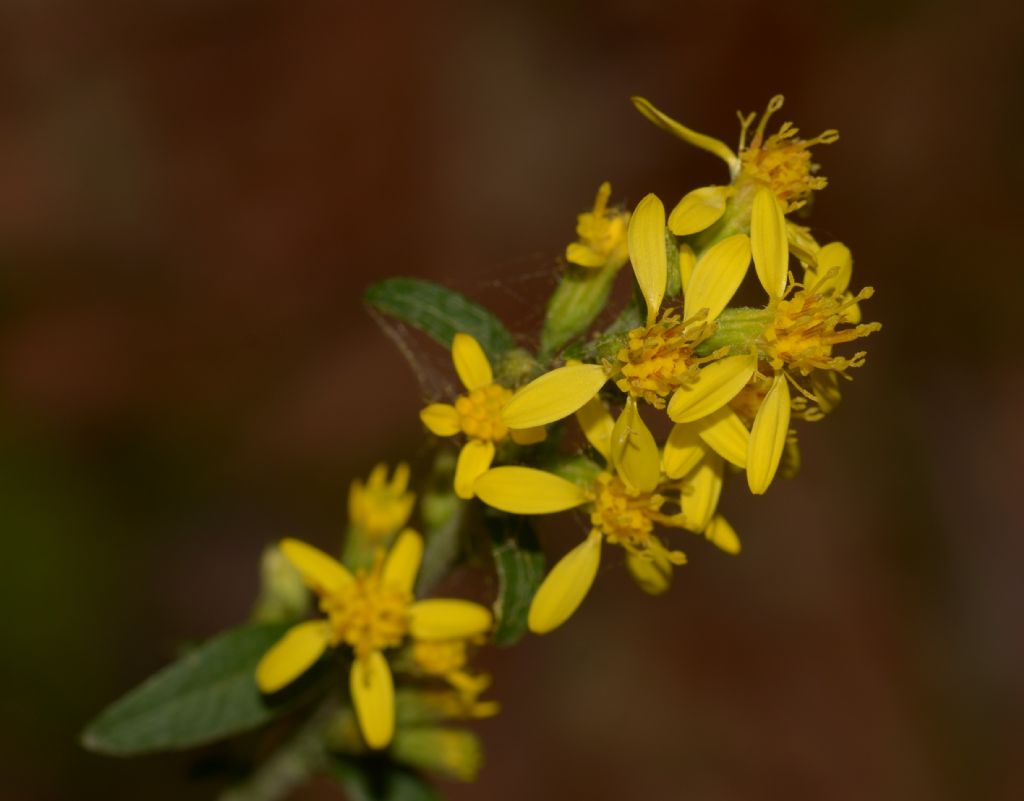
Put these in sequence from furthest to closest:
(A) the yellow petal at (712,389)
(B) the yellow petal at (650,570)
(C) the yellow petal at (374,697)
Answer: (C) the yellow petal at (374,697) → (B) the yellow petal at (650,570) → (A) the yellow petal at (712,389)

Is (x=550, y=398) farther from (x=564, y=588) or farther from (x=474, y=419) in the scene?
(x=564, y=588)

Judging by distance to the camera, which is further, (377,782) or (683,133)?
(377,782)

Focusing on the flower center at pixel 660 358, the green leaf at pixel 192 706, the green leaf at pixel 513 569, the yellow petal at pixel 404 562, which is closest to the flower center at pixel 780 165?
the flower center at pixel 660 358

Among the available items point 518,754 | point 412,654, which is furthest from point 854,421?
point 412,654

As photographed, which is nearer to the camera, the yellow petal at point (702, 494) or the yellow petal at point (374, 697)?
the yellow petal at point (702, 494)

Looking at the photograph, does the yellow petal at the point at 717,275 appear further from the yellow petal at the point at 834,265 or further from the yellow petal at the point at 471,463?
the yellow petal at the point at 471,463

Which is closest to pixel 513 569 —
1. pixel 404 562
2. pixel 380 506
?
pixel 404 562
